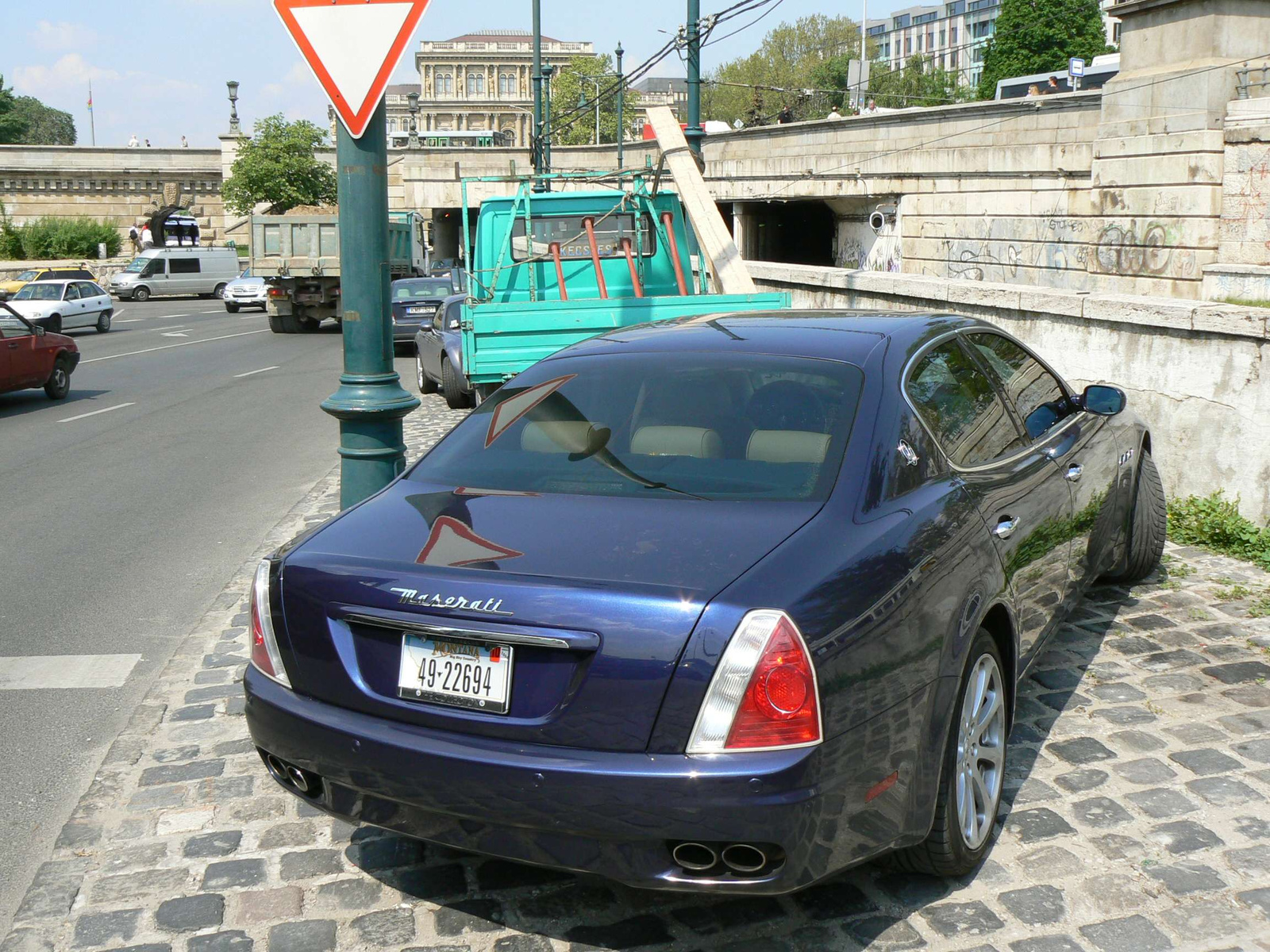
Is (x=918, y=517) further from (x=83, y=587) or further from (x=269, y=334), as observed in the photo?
(x=269, y=334)

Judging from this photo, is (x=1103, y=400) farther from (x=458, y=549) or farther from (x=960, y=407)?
(x=458, y=549)

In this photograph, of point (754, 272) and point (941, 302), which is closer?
point (941, 302)

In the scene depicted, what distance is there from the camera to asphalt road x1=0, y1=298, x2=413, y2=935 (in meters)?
4.80

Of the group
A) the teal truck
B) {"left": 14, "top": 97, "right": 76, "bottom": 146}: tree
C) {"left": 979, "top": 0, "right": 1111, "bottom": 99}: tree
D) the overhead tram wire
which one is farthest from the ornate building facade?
the teal truck

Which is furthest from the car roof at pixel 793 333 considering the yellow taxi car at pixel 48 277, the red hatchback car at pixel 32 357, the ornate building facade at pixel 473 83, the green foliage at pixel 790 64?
the ornate building facade at pixel 473 83

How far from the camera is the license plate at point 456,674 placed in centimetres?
291

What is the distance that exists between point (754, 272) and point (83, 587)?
33.6ft

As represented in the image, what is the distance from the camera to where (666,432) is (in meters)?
3.77

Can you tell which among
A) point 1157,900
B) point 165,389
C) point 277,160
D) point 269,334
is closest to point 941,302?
point 1157,900

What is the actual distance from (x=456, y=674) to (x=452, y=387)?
12.7m

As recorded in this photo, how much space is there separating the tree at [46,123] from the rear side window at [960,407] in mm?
163249

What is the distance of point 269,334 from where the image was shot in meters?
31.8

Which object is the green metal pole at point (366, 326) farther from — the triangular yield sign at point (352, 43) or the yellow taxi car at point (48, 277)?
the yellow taxi car at point (48, 277)

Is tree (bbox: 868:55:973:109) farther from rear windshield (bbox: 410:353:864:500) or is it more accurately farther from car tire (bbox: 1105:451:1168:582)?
rear windshield (bbox: 410:353:864:500)
